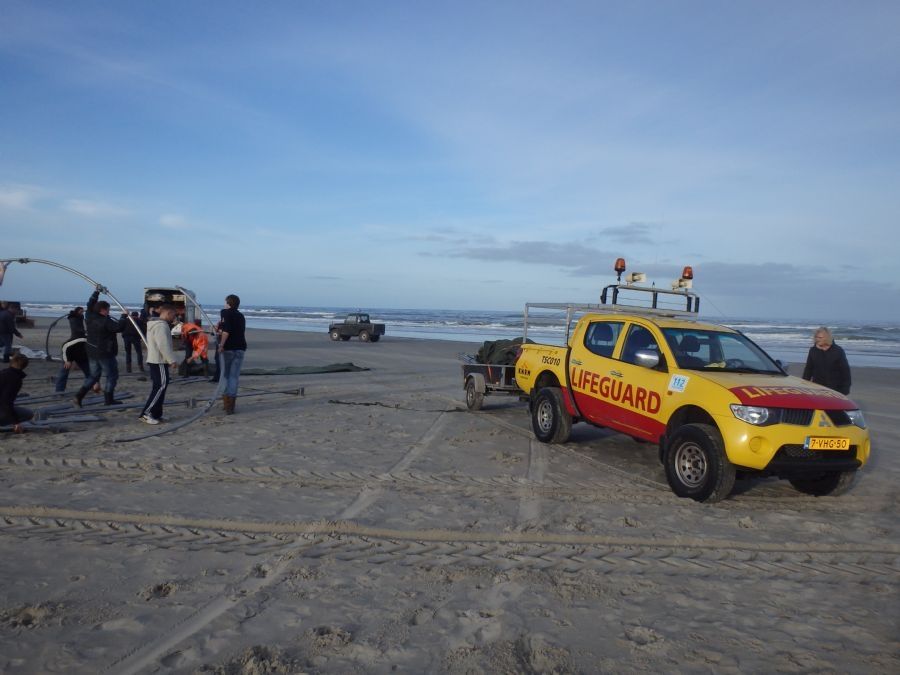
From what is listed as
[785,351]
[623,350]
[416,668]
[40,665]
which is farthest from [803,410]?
[785,351]

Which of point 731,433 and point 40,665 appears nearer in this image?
point 40,665

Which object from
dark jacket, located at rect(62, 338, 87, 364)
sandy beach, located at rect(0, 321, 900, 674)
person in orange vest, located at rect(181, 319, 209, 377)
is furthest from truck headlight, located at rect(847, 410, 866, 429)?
person in orange vest, located at rect(181, 319, 209, 377)

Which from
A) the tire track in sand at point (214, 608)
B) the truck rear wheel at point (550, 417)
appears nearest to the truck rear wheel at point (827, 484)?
the truck rear wheel at point (550, 417)

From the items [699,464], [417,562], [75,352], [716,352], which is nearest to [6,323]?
[75,352]

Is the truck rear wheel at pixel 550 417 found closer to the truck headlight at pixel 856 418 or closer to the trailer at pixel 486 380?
the trailer at pixel 486 380

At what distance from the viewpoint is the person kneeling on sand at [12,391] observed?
25.7ft

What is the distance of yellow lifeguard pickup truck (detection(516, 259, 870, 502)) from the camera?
19.0 ft

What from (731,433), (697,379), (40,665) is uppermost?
(697,379)

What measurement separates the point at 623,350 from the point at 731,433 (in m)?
1.95

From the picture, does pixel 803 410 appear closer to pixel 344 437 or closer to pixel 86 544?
pixel 344 437

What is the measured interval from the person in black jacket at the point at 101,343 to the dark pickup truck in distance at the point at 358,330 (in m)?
21.0

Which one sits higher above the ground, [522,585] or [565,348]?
[565,348]

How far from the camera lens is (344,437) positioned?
8.61 metres

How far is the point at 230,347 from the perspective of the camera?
989 centimetres
